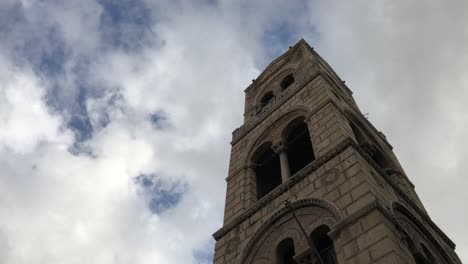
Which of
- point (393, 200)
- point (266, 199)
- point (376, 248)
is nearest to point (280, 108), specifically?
point (266, 199)

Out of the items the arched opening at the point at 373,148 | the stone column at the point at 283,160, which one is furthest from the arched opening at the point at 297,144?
the arched opening at the point at 373,148

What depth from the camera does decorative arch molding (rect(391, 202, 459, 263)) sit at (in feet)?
39.1

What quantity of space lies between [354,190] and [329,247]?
1453mm

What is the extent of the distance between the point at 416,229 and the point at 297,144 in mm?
6376

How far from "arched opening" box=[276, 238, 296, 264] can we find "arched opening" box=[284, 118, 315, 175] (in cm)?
568

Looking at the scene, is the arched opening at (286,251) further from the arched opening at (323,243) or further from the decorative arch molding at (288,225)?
the arched opening at (323,243)

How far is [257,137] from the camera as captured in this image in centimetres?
1866

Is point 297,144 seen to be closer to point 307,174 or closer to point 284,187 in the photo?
point 284,187

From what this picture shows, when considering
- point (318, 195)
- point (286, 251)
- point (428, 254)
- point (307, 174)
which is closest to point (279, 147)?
point (307, 174)

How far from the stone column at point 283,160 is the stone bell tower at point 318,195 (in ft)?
0.16

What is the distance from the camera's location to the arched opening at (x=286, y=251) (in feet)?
39.3

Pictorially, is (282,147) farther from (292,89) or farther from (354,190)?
(354,190)

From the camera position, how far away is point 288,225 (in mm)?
12320

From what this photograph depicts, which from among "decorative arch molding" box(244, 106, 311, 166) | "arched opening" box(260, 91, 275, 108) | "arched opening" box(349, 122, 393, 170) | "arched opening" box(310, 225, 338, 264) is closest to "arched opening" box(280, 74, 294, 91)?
"arched opening" box(260, 91, 275, 108)
